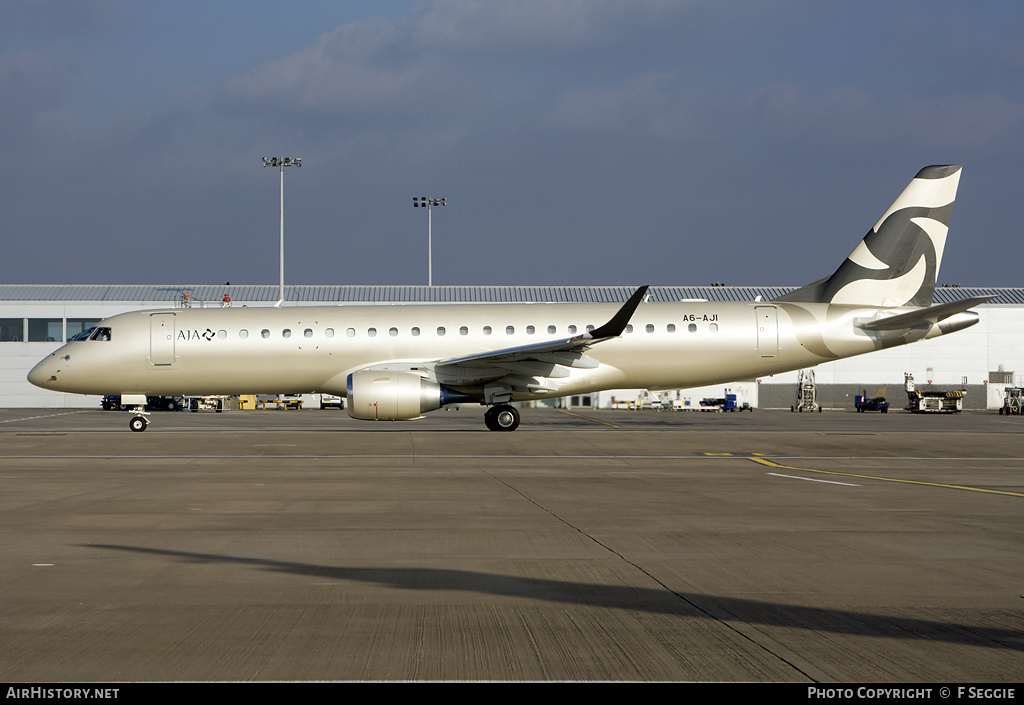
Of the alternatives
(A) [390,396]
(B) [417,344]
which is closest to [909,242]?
(B) [417,344]

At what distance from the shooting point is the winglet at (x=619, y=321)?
24.5 m

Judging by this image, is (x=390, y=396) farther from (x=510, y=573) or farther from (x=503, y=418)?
(x=510, y=573)

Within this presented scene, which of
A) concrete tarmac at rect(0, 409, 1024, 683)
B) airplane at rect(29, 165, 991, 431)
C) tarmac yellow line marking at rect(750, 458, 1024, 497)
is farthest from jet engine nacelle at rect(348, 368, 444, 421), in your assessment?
tarmac yellow line marking at rect(750, 458, 1024, 497)

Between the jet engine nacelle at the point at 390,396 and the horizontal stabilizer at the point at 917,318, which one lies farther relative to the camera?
the horizontal stabilizer at the point at 917,318

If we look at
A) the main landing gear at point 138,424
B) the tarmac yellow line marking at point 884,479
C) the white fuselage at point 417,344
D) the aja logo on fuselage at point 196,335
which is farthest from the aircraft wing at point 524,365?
the main landing gear at point 138,424

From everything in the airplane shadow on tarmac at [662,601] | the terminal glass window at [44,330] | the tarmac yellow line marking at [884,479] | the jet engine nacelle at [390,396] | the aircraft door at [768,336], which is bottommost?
the tarmac yellow line marking at [884,479]

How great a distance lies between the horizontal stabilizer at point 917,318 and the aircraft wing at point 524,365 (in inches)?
320

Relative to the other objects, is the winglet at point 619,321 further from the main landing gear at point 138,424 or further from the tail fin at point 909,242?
the main landing gear at point 138,424

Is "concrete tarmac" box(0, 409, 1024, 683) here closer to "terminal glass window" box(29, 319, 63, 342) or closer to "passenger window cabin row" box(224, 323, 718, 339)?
"passenger window cabin row" box(224, 323, 718, 339)

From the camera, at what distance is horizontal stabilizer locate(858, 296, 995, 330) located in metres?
27.5

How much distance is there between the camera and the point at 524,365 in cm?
2700

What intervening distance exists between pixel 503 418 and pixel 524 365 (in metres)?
1.94
